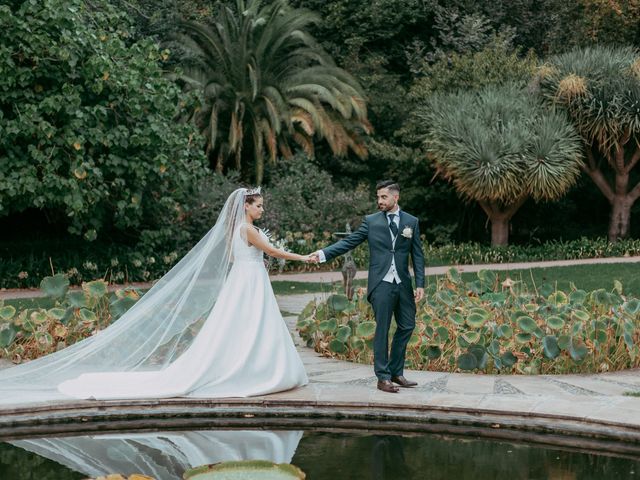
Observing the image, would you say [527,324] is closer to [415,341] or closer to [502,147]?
[415,341]

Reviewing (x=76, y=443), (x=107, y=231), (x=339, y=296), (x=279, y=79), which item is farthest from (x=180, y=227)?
(x=76, y=443)

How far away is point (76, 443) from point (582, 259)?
53.8ft

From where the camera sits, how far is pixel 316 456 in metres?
6.45

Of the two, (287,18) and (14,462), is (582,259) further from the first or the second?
(14,462)

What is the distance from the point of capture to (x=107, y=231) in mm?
19312

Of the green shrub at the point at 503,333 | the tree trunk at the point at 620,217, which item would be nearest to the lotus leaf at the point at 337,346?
the green shrub at the point at 503,333

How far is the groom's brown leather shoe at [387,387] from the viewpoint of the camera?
25.9ft

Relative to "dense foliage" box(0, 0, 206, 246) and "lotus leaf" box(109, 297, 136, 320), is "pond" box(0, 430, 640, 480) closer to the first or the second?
"lotus leaf" box(109, 297, 136, 320)

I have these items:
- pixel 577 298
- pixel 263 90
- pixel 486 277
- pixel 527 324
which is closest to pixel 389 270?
pixel 527 324

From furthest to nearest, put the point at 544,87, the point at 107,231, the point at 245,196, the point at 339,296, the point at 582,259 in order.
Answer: the point at 544,87
the point at 582,259
the point at 107,231
the point at 339,296
the point at 245,196

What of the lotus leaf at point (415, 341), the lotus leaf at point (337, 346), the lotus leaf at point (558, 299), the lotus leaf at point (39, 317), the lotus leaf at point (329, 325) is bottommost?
the lotus leaf at point (337, 346)

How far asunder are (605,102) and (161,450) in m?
18.0

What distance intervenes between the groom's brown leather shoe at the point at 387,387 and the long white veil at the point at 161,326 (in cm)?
147

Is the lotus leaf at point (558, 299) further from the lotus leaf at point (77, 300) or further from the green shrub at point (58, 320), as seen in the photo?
the lotus leaf at point (77, 300)
